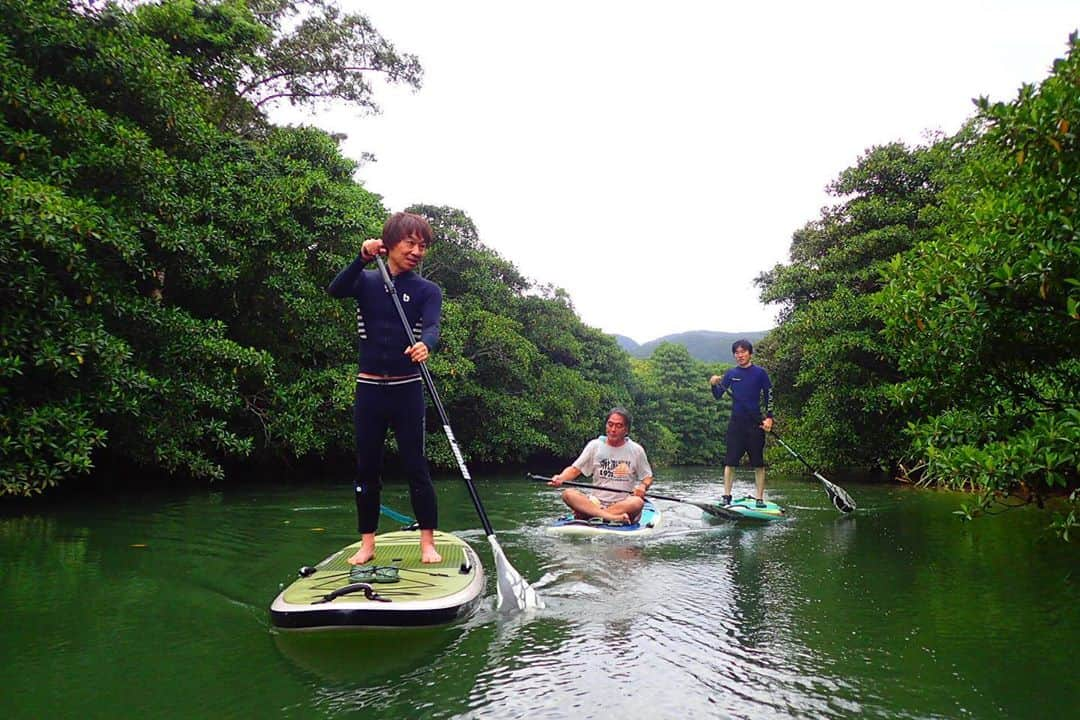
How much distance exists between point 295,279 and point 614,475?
7.71 meters

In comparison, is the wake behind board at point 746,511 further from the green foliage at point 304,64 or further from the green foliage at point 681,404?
the green foliage at point 681,404

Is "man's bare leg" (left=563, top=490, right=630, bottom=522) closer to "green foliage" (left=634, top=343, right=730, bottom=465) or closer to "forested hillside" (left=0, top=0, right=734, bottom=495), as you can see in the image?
"forested hillside" (left=0, top=0, right=734, bottom=495)

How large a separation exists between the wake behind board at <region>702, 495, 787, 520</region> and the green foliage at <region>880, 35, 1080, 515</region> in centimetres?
306

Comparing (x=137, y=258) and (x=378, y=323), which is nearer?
(x=378, y=323)

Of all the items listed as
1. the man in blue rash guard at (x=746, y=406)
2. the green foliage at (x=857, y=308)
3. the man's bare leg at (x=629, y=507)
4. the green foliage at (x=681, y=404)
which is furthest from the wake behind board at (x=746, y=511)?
the green foliage at (x=681, y=404)

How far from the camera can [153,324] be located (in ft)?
29.5

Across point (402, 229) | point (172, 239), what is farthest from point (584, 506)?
point (172, 239)

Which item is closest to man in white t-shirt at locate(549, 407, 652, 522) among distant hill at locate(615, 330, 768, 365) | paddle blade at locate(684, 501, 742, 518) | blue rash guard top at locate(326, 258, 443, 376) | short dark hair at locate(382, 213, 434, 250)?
paddle blade at locate(684, 501, 742, 518)

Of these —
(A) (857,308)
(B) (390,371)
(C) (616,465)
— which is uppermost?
(A) (857,308)

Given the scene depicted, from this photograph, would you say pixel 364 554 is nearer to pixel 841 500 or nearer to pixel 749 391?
pixel 749 391

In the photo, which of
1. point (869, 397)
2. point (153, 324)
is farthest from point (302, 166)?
point (869, 397)

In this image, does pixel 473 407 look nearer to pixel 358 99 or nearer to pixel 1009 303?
pixel 358 99

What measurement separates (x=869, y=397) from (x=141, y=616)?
14.5 meters

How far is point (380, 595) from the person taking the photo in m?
3.24
